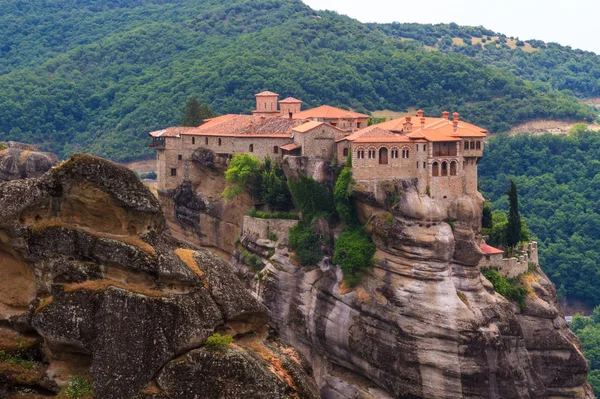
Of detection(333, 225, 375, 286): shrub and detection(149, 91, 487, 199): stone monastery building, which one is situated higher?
detection(149, 91, 487, 199): stone monastery building

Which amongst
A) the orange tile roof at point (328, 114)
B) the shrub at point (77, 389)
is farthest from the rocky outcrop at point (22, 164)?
the shrub at point (77, 389)

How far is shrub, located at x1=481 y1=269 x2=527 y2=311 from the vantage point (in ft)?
224

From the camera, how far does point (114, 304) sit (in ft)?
86.2

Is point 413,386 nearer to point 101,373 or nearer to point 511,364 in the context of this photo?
point 511,364

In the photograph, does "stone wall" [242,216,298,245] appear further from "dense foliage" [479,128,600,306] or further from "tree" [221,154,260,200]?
"dense foliage" [479,128,600,306]

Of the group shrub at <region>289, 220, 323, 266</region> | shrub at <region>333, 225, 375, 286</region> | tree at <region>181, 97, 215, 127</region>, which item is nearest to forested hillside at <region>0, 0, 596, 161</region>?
tree at <region>181, 97, 215, 127</region>

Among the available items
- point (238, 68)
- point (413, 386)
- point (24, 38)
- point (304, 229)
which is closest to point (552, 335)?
point (413, 386)

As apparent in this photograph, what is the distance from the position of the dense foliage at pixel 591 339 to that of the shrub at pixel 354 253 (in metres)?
29.1

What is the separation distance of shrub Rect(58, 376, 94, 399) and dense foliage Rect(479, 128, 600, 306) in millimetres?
91788

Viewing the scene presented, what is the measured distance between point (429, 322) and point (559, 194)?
64.8 metres

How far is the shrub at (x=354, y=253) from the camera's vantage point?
223 feet

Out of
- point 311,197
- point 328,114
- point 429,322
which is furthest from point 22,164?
point 328,114

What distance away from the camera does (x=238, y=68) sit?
431 feet

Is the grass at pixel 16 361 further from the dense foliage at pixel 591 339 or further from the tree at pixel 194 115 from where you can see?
the dense foliage at pixel 591 339
